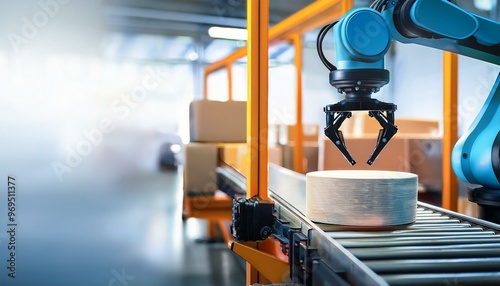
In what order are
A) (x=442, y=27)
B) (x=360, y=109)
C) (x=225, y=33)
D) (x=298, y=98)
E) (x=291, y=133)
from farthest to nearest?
(x=225, y=33), (x=291, y=133), (x=298, y=98), (x=442, y=27), (x=360, y=109)

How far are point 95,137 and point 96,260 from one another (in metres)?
1.83

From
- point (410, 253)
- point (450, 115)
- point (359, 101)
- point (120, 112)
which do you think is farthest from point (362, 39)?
point (120, 112)

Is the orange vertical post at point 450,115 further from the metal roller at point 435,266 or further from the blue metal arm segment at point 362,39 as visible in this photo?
the metal roller at point 435,266

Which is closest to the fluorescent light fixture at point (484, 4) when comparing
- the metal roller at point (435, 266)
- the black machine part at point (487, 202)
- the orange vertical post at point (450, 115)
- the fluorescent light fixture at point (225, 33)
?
the fluorescent light fixture at point (225, 33)

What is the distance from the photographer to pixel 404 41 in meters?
1.32

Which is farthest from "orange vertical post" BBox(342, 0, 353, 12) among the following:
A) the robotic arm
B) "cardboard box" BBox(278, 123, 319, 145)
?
"cardboard box" BBox(278, 123, 319, 145)

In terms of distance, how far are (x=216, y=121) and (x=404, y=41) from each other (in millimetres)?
2275

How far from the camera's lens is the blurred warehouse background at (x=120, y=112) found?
290 centimetres

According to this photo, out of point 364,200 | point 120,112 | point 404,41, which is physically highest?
point 120,112

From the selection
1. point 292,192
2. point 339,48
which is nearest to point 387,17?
point 339,48

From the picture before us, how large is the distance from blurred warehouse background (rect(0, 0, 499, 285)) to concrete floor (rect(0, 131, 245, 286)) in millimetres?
16

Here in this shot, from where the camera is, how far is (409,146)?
4047 millimetres

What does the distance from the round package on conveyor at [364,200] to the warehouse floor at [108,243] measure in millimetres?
1643

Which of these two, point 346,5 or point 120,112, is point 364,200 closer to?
point 346,5
